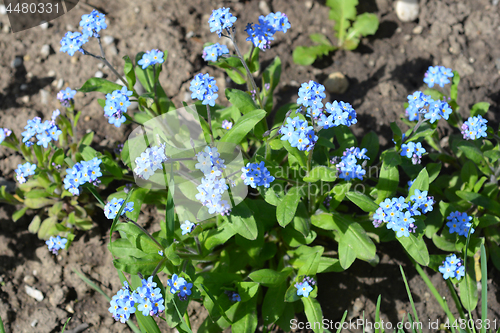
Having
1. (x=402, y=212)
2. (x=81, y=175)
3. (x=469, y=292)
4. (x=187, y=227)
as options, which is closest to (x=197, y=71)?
(x=81, y=175)

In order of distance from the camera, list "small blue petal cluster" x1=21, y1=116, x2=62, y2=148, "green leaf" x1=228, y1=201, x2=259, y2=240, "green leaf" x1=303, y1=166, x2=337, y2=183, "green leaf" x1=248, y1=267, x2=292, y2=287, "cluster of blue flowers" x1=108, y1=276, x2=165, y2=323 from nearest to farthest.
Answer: "cluster of blue flowers" x1=108, y1=276, x2=165, y2=323 → "green leaf" x1=303, y1=166, x2=337, y2=183 → "green leaf" x1=228, y1=201, x2=259, y2=240 → "green leaf" x1=248, y1=267, x2=292, y2=287 → "small blue petal cluster" x1=21, y1=116, x2=62, y2=148

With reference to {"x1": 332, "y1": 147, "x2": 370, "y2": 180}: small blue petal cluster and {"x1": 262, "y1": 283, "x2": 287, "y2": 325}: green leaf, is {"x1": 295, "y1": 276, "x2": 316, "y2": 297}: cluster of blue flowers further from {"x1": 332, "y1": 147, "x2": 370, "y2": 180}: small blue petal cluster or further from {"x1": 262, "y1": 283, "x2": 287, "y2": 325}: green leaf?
{"x1": 332, "y1": 147, "x2": 370, "y2": 180}: small blue petal cluster

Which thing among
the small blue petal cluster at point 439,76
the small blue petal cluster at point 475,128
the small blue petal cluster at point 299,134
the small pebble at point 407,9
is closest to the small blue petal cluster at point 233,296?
the small blue petal cluster at point 299,134

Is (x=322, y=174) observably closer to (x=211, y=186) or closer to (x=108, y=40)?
(x=211, y=186)

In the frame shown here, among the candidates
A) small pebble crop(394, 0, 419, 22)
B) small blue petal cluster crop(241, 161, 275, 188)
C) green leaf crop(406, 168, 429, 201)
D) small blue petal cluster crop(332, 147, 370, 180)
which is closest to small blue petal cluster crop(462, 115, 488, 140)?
green leaf crop(406, 168, 429, 201)

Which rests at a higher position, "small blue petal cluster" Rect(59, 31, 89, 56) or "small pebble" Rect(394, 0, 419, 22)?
"small blue petal cluster" Rect(59, 31, 89, 56)

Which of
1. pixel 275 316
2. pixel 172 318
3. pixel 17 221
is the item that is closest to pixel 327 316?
pixel 275 316

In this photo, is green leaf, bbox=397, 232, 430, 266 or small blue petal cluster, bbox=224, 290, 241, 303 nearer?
green leaf, bbox=397, 232, 430, 266
